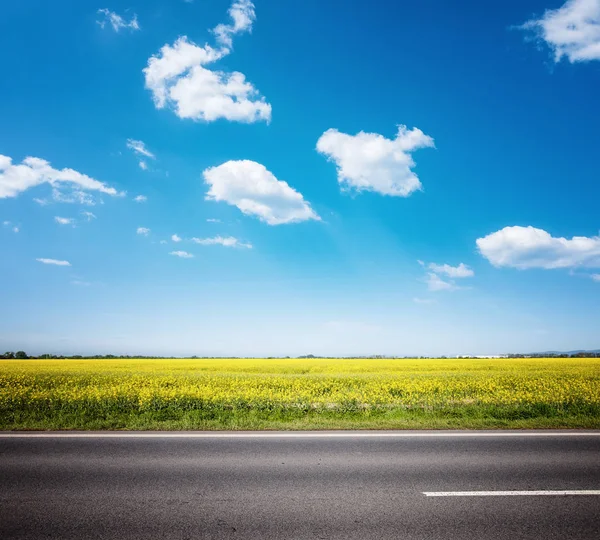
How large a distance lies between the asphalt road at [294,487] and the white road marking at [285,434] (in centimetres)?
30

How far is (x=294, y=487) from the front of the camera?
18.2ft

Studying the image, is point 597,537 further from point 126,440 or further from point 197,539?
point 126,440

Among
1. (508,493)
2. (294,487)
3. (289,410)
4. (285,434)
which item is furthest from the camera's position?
(289,410)

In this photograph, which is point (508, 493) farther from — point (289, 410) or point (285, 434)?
point (289, 410)

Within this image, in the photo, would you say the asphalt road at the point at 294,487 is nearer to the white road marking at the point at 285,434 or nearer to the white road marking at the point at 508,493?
the white road marking at the point at 508,493

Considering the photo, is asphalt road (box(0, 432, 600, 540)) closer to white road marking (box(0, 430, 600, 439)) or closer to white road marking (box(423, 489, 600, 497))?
white road marking (box(423, 489, 600, 497))

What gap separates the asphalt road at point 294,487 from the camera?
436 cm

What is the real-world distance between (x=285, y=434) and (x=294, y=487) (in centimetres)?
343

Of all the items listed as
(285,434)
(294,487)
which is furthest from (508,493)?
(285,434)

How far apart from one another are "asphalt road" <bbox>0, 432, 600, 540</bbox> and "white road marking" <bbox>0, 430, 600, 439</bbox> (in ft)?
0.97

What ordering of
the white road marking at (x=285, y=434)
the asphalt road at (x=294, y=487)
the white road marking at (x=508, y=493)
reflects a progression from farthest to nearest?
the white road marking at (x=285, y=434) < the white road marking at (x=508, y=493) < the asphalt road at (x=294, y=487)

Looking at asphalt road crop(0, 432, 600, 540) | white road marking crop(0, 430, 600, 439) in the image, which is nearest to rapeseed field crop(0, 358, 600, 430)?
white road marking crop(0, 430, 600, 439)

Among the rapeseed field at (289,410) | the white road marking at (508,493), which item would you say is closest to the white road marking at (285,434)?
the rapeseed field at (289,410)

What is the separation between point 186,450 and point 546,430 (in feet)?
29.3
